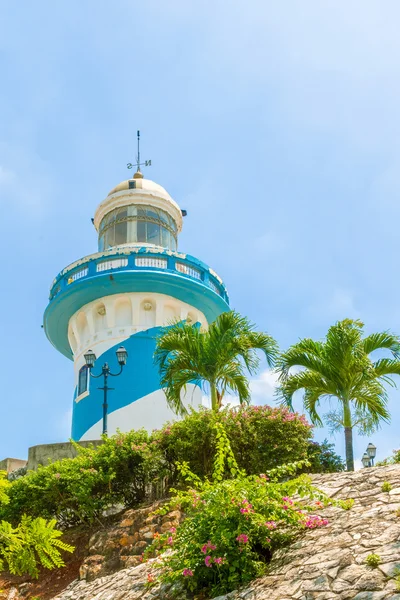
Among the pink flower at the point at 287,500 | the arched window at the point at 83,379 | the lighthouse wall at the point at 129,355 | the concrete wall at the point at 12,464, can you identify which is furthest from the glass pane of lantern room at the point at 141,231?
the pink flower at the point at 287,500

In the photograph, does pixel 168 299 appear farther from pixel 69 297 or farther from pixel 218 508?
pixel 218 508

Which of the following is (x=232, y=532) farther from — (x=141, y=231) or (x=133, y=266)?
(x=141, y=231)

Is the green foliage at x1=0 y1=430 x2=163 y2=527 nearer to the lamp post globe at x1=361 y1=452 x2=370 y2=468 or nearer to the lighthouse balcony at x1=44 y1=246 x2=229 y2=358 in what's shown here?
the lighthouse balcony at x1=44 y1=246 x2=229 y2=358

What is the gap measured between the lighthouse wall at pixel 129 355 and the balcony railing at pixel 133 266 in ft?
2.96

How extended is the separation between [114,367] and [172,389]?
7544mm

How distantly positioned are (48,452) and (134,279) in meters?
7.66

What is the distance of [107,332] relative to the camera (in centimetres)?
2364

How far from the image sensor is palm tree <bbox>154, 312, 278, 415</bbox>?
1524cm

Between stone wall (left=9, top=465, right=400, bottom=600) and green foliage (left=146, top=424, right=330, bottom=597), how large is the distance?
207mm

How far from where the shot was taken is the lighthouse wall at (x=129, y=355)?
72.8 ft

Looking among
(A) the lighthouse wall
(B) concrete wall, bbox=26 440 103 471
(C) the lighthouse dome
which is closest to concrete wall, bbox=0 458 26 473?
(B) concrete wall, bbox=26 440 103 471

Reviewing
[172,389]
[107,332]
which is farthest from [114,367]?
[172,389]

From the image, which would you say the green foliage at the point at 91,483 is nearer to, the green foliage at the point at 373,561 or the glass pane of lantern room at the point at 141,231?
the green foliage at the point at 373,561

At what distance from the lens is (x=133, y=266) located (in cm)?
2361
